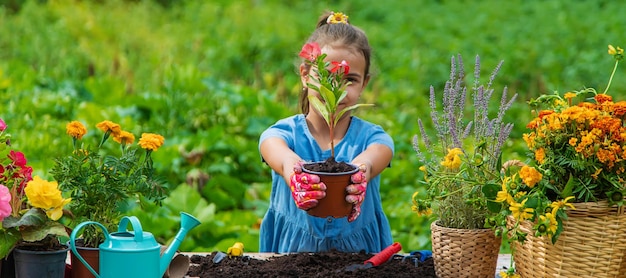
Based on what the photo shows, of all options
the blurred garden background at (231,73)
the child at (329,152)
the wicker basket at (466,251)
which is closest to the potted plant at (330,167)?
the wicker basket at (466,251)

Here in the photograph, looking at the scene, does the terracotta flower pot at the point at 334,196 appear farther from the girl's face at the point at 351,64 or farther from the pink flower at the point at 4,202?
the pink flower at the point at 4,202

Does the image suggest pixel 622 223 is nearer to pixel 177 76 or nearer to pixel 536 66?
pixel 177 76

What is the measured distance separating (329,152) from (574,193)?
1.05 m

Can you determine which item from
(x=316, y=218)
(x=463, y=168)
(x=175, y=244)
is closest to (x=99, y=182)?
(x=175, y=244)

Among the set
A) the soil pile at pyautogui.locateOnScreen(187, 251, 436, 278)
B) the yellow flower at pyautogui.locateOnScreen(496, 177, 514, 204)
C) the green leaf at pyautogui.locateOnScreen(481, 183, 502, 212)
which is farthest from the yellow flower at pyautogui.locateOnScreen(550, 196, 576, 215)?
the soil pile at pyautogui.locateOnScreen(187, 251, 436, 278)

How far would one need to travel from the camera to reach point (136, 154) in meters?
2.56

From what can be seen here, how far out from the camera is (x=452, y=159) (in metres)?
2.32

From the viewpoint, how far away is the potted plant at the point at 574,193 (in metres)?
2.13

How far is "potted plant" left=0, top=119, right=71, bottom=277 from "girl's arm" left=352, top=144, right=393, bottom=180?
97cm

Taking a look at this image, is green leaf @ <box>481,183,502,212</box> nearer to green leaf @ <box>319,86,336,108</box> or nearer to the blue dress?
green leaf @ <box>319,86,336,108</box>

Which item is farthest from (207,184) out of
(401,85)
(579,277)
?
(401,85)

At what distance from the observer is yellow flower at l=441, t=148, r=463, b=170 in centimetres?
230

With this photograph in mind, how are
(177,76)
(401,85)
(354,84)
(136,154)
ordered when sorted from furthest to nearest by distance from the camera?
(401,85) → (177,76) → (354,84) → (136,154)

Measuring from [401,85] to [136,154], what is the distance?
5869mm
